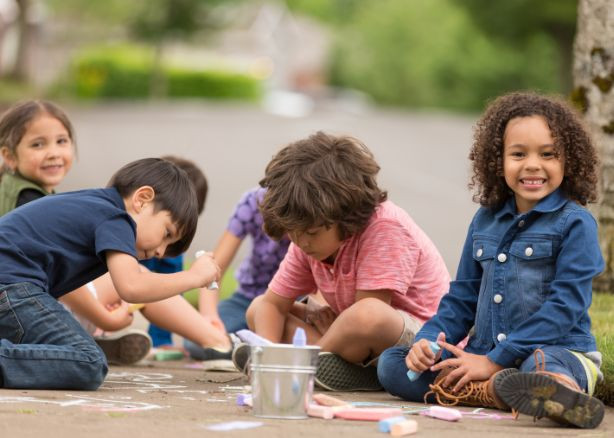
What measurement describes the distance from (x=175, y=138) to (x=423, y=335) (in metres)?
19.6

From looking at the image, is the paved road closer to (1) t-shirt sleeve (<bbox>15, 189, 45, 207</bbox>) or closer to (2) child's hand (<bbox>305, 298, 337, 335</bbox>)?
(2) child's hand (<bbox>305, 298, 337, 335</bbox>)

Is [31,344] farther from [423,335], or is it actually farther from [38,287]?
[423,335]

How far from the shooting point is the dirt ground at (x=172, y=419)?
333 cm

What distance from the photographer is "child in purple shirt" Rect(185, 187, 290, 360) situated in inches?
236

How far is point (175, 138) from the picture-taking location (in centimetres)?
2373

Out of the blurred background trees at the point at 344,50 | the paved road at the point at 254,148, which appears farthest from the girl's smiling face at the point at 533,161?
the blurred background trees at the point at 344,50

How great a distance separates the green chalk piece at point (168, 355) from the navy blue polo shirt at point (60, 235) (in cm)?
156

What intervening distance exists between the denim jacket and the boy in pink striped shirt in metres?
0.24

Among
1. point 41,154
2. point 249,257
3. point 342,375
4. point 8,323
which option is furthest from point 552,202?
point 41,154

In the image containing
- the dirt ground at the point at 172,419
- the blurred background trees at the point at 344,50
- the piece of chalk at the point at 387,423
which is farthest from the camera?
the blurred background trees at the point at 344,50

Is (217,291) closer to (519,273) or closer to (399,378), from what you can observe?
(399,378)

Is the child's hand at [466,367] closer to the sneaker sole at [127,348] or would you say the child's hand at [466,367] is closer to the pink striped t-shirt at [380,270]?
the pink striped t-shirt at [380,270]

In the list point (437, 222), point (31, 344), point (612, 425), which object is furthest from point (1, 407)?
point (437, 222)

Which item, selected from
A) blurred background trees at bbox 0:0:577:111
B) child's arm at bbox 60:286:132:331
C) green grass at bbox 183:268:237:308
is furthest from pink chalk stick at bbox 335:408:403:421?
blurred background trees at bbox 0:0:577:111
